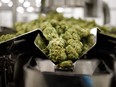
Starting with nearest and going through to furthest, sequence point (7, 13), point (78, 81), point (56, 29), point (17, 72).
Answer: point (78, 81), point (17, 72), point (56, 29), point (7, 13)

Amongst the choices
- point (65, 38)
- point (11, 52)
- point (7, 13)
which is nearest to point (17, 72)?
point (11, 52)

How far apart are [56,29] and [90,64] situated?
9.4 inches

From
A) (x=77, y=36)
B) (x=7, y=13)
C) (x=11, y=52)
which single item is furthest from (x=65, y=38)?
(x=7, y=13)

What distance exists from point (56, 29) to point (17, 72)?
251mm

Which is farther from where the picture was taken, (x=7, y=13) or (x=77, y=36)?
(x=7, y=13)

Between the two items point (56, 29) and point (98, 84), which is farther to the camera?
point (56, 29)

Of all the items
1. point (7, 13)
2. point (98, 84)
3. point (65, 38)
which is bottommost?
point (7, 13)

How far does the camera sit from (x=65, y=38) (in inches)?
40.2

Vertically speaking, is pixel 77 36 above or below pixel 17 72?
above

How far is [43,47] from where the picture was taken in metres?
1.01

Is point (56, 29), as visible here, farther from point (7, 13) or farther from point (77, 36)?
point (7, 13)

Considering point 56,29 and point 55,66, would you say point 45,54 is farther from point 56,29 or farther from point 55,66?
point 56,29

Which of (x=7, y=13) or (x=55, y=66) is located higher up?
(x=55, y=66)

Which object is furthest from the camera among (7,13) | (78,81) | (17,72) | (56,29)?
(7,13)
